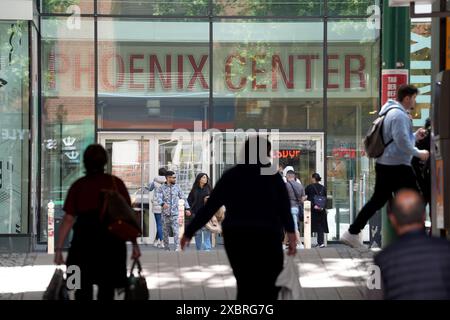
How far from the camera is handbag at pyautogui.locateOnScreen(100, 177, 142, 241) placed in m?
7.28

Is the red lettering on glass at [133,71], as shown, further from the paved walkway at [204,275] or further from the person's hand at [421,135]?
the person's hand at [421,135]

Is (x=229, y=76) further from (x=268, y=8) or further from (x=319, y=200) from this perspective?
(x=319, y=200)

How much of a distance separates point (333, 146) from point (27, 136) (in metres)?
6.23

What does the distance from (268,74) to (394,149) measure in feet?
34.3

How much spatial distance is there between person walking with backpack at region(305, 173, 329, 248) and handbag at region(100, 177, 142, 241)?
412 inches

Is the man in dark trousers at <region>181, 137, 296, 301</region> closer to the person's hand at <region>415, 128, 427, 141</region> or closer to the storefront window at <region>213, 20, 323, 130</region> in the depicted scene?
the person's hand at <region>415, 128, 427, 141</region>

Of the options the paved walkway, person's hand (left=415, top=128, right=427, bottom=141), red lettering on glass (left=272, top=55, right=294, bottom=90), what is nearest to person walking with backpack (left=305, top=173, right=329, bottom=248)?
red lettering on glass (left=272, top=55, right=294, bottom=90)

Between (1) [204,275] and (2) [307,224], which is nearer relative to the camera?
(1) [204,275]

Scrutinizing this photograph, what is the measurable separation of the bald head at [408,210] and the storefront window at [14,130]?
12.4 metres

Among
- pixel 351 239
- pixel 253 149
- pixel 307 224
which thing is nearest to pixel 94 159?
pixel 253 149

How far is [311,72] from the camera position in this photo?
19266mm

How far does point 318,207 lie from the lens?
693 inches
